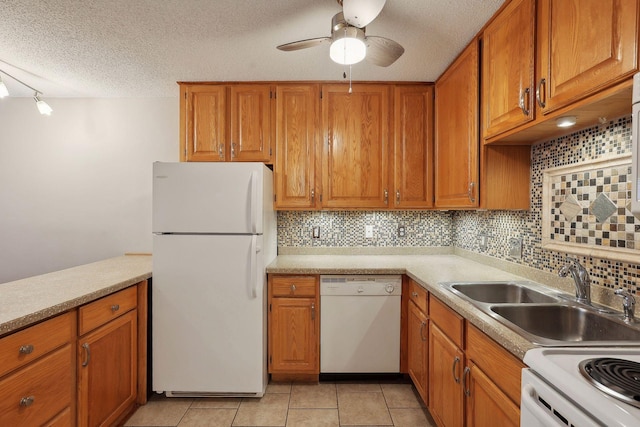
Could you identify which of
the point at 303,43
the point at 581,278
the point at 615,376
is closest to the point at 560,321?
the point at 581,278

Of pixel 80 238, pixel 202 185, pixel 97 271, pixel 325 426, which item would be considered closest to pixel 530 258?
pixel 325 426

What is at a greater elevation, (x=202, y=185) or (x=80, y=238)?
(x=202, y=185)

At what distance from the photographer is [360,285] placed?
228 cm

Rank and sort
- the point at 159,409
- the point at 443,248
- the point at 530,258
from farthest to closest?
the point at 443,248
the point at 159,409
the point at 530,258

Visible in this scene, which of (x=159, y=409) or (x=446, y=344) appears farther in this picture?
(x=159, y=409)

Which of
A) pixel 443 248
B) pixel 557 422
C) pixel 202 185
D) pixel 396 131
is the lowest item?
pixel 557 422

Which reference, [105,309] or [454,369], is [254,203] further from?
[454,369]

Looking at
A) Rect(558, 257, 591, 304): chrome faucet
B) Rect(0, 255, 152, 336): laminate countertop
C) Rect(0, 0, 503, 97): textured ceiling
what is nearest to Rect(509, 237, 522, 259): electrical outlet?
Rect(558, 257, 591, 304): chrome faucet

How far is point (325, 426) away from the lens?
73.3 inches

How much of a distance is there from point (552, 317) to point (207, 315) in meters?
1.91

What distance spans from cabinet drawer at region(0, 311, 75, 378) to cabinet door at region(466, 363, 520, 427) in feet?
5.88

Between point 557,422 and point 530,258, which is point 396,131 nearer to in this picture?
point 530,258

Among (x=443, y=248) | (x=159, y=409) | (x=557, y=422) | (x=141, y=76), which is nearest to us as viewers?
(x=557, y=422)

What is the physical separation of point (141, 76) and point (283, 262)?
1.82 metres
